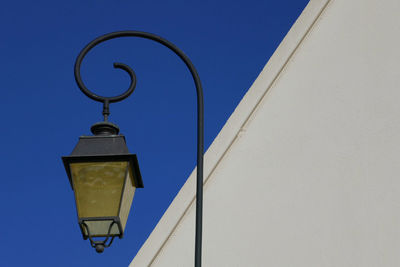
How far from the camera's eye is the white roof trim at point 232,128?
425cm

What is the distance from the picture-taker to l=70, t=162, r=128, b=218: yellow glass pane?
3090 millimetres

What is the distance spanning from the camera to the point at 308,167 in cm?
435

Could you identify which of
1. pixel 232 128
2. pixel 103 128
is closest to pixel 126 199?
pixel 103 128

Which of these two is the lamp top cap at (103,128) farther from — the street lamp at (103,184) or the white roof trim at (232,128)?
the white roof trim at (232,128)

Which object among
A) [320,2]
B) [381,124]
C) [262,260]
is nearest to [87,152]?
[262,260]

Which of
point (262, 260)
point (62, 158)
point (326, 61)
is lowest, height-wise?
point (262, 260)

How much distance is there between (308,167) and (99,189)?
1.74 metres

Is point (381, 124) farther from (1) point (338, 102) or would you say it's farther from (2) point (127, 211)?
(2) point (127, 211)

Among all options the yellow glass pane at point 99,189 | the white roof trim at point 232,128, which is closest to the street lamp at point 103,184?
the yellow glass pane at point 99,189

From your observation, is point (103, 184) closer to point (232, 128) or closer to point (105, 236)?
point (105, 236)

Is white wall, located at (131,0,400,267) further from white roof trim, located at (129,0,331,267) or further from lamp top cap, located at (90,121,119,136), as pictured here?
lamp top cap, located at (90,121,119,136)

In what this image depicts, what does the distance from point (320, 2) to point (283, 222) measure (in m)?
1.87

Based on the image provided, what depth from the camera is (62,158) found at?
10.3 ft

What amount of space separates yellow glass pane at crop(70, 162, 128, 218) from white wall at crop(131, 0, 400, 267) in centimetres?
120
